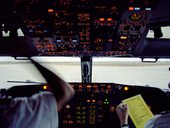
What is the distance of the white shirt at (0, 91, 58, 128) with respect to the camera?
2.77 ft

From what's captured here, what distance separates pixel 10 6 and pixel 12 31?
1.74 feet

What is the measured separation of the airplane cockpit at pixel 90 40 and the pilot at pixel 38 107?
3.30 feet

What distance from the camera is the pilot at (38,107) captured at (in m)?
0.85

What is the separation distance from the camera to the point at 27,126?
0.87m

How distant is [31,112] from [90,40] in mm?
1446

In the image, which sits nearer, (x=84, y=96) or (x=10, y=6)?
(x=10, y=6)

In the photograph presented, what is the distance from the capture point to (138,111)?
2.08m

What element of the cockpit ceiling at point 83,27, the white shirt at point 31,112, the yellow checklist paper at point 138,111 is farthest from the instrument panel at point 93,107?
the white shirt at point 31,112

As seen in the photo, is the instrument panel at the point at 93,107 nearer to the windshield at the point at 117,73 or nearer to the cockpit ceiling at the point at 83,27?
the cockpit ceiling at the point at 83,27

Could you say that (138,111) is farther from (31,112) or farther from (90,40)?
(31,112)

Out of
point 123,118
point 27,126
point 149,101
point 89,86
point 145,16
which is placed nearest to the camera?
point 27,126

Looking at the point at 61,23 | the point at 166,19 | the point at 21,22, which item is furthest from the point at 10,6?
the point at 166,19

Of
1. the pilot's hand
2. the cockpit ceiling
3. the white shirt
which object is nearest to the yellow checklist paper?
the pilot's hand

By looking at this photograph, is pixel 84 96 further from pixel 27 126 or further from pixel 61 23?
pixel 27 126
